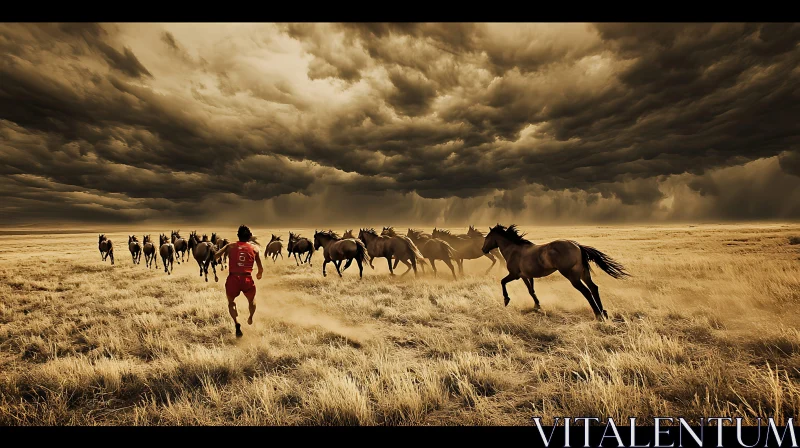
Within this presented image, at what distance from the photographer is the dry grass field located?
3.45 m

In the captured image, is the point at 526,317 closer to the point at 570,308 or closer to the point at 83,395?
the point at 570,308

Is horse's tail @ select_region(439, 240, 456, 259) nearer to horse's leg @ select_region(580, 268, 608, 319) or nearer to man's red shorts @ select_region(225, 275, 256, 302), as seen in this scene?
horse's leg @ select_region(580, 268, 608, 319)

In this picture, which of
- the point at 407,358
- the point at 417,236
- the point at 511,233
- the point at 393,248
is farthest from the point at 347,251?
the point at 407,358

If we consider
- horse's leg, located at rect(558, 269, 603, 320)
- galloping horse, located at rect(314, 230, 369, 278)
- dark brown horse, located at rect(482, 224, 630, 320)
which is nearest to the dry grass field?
horse's leg, located at rect(558, 269, 603, 320)

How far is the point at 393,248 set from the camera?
51.4 feet

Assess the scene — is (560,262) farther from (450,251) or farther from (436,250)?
(436,250)

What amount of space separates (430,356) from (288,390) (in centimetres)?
256

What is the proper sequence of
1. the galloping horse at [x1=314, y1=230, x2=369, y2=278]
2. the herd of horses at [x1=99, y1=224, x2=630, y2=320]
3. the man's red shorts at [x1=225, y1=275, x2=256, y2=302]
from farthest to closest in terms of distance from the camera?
1. the galloping horse at [x1=314, y1=230, x2=369, y2=278]
2. the herd of horses at [x1=99, y1=224, x2=630, y2=320]
3. the man's red shorts at [x1=225, y1=275, x2=256, y2=302]

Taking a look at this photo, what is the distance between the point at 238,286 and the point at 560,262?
778 cm

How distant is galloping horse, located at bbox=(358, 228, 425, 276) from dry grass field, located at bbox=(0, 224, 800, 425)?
4764 mm

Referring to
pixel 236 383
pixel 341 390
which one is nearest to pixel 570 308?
pixel 341 390

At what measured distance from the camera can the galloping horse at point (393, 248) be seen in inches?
603

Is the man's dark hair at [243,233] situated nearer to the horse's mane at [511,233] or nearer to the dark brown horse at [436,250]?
the horse's mane at [511,233]

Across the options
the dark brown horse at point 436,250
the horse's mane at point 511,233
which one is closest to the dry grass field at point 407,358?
the horse's mane at point 511,233
